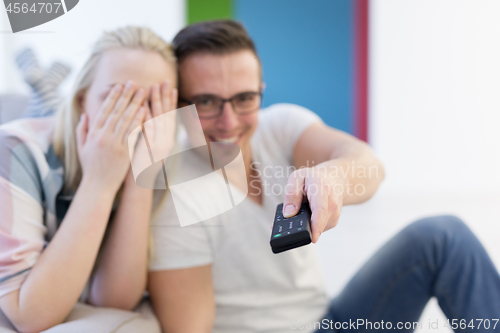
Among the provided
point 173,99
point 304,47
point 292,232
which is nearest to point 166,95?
point 173,99

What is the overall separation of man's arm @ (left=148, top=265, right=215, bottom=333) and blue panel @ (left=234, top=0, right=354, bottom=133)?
1.22 metres

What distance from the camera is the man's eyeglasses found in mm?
624

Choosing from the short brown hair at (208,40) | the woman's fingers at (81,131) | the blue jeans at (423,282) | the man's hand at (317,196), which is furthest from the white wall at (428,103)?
the woman's fingers at (81,131)

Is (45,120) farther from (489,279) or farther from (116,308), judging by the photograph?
(489,279)

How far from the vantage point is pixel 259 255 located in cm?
64

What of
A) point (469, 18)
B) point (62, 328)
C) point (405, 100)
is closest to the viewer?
point (62, 328)

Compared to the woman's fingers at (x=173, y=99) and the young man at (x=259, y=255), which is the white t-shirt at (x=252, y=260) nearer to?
the young man at (x=259, y=255)

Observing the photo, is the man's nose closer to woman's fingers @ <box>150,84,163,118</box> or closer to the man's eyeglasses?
the man's eyeglasses

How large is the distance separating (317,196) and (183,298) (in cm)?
32

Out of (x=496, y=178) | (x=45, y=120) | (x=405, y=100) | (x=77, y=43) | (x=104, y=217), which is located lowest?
(x=496, y=178)

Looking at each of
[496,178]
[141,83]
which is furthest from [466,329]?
[496,178]

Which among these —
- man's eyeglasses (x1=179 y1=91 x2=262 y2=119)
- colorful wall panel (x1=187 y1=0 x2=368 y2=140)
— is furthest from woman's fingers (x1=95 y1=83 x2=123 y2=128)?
colorful wall panel (x1=187 y1=0 x2=368 y2=140)

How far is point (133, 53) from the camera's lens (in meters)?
0.57

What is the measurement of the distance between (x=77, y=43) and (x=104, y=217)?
290 millimetres
